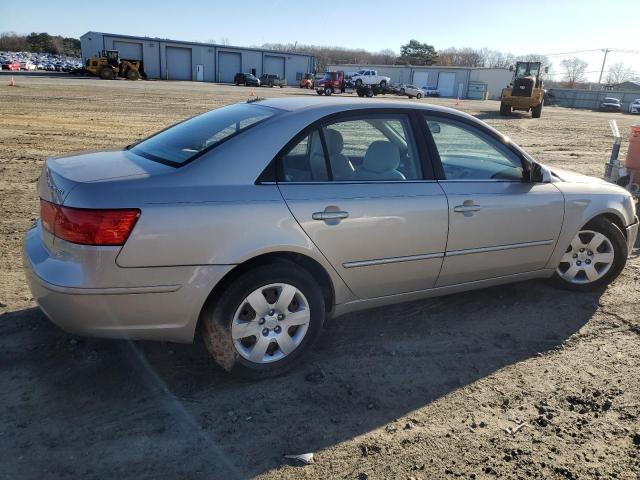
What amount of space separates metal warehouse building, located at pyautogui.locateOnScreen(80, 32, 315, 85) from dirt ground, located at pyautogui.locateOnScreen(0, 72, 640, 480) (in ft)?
232

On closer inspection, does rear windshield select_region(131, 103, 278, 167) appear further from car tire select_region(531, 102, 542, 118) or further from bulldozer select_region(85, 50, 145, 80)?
bulldozer select_region(85, 50, 145, 80)

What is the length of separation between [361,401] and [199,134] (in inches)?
81.0

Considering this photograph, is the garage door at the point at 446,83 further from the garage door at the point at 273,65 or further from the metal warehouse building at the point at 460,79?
the garage door at the point at 273,65

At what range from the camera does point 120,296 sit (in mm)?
2822

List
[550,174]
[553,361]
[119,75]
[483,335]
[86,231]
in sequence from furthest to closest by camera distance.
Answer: [119,75], [550,174], [483,335], [553,361], [86,231]

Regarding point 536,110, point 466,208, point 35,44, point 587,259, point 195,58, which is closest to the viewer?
point 466,208

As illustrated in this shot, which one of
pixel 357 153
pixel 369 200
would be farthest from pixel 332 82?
pixel 369 200

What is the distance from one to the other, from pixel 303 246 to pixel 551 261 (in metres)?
2.42

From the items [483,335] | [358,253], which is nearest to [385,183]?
[358,253]

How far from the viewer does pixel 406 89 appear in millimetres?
56688

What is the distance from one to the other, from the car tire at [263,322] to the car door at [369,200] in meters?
0.27

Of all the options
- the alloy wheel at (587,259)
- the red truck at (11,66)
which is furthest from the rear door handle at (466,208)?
the red truck at (11,66)

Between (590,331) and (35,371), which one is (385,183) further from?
(35,371)

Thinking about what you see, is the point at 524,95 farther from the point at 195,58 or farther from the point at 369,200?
the point at 195,58
